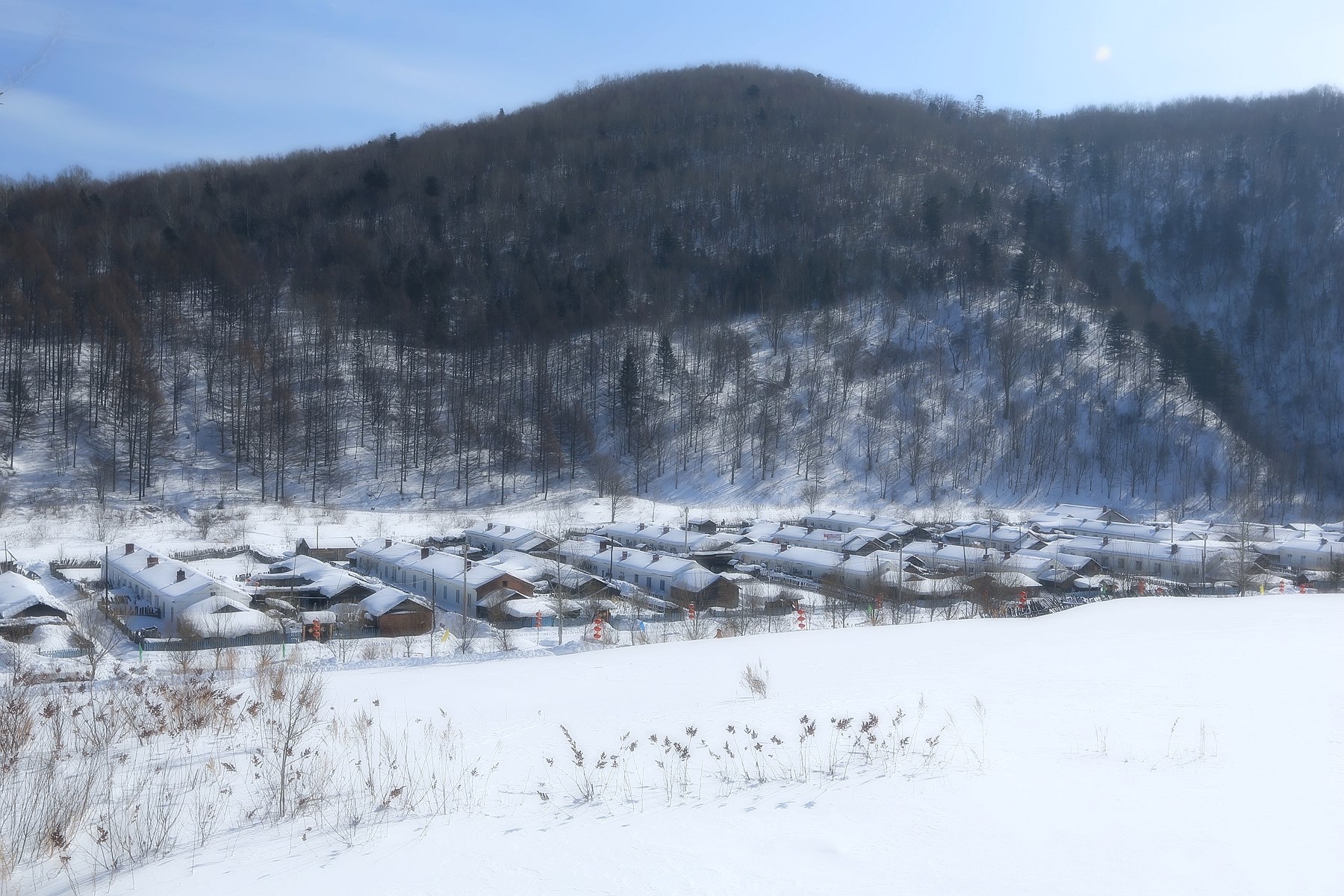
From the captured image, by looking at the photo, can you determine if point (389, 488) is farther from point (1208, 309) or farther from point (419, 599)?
point (1208, 309)

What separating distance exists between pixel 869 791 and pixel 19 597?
1025 inches

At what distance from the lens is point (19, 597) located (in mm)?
22750

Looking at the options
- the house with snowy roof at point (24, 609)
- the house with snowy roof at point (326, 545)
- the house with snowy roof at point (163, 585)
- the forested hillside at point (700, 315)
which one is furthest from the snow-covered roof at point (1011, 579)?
the house with snowy roof at point (24, 609)

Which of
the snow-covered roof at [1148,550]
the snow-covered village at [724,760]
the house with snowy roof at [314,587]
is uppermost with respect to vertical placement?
the snow-covered village at [724,760]

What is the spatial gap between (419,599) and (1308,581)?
33.1 metres

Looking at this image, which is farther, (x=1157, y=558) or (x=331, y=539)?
(x=331, y=539)

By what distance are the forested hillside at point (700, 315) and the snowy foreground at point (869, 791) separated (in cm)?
4592

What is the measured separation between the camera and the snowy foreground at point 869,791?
3.85 metres

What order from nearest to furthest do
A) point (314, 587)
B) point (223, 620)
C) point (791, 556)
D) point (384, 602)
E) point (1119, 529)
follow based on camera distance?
point (223, 620) → point (384, 602) → point (314, 587) → point (791, 556) → point (1119, 529)

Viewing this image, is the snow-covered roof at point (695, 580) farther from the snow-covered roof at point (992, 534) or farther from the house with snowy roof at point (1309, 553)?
the house with snowy roof at point (1309, 553)

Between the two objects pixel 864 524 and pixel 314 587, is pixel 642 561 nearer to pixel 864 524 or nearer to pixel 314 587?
pixel 314 587

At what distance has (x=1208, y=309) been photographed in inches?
3438

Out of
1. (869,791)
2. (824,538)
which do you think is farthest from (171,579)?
(824,538)

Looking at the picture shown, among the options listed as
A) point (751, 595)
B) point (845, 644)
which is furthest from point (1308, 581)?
point (845, 644)
